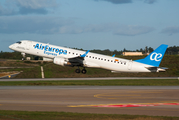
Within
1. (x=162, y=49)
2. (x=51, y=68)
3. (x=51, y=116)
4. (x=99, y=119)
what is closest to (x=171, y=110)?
(x=99, y=119)

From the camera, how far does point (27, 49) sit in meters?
48.0

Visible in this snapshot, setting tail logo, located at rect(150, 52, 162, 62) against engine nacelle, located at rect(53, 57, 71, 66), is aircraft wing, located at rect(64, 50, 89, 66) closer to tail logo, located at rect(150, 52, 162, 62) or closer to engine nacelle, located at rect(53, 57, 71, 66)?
engine nacelle, located at rect(53, 57, 71, 66)

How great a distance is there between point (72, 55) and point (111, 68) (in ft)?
27.4

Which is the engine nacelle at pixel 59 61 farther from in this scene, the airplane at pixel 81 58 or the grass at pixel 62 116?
the grass at pixel 62 116

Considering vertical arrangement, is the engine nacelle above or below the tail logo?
below

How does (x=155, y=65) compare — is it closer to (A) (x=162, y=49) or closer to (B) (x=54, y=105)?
(A) (x=162, y=49)

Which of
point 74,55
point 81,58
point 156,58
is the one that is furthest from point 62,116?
point 156,58

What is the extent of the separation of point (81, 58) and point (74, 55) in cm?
158

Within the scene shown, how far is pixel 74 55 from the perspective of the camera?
155 ft

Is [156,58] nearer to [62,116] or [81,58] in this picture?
[81,58]

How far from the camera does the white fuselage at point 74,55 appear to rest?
46938 millimetres

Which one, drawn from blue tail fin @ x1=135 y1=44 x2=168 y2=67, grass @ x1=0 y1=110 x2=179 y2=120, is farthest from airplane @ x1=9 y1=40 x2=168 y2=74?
grass @ x1=0 y1=110 x2=179 y2=120

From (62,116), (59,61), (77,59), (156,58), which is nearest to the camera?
(62,116)

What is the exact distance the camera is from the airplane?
154 feet
